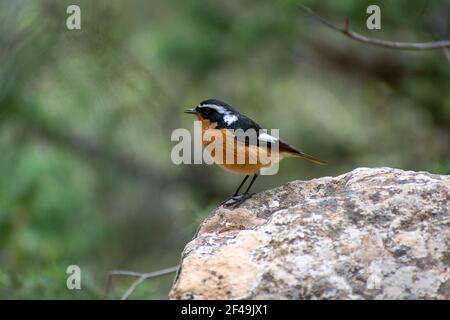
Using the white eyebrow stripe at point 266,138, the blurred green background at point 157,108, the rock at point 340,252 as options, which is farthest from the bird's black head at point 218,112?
the rock at point 340,252

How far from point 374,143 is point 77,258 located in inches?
144

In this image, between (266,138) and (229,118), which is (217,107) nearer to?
(229,118)

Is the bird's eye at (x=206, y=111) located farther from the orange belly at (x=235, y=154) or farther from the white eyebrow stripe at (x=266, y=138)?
the white eyebrow stripe at (x=266, y=138)

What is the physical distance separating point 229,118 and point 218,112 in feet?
0.32

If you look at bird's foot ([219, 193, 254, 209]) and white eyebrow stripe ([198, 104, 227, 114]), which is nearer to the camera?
bird's foot ([219, 193, 254, 209])

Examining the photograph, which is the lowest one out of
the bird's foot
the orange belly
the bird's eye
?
the bird's foot

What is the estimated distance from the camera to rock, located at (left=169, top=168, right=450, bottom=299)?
9.66 feet

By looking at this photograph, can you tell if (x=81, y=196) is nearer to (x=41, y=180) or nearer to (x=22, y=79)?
(x=41, y=180)

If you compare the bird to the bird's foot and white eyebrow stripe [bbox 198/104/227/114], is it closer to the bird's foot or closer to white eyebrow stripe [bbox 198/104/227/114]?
white eyebrow stripe [bbox 198/104/227/114]

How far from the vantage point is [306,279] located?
2969 mm

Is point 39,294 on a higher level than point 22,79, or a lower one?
lower

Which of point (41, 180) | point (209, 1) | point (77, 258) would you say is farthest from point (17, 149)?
point (209, 1)

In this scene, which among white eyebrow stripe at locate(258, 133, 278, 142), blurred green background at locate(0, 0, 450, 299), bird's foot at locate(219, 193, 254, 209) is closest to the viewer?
bird's foot at locate(219, 193, 254, 209)

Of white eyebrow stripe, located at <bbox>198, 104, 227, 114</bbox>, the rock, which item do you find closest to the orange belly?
white eyebrow stripe, located at <bbox>198, 104, 227, 114</bbox>
